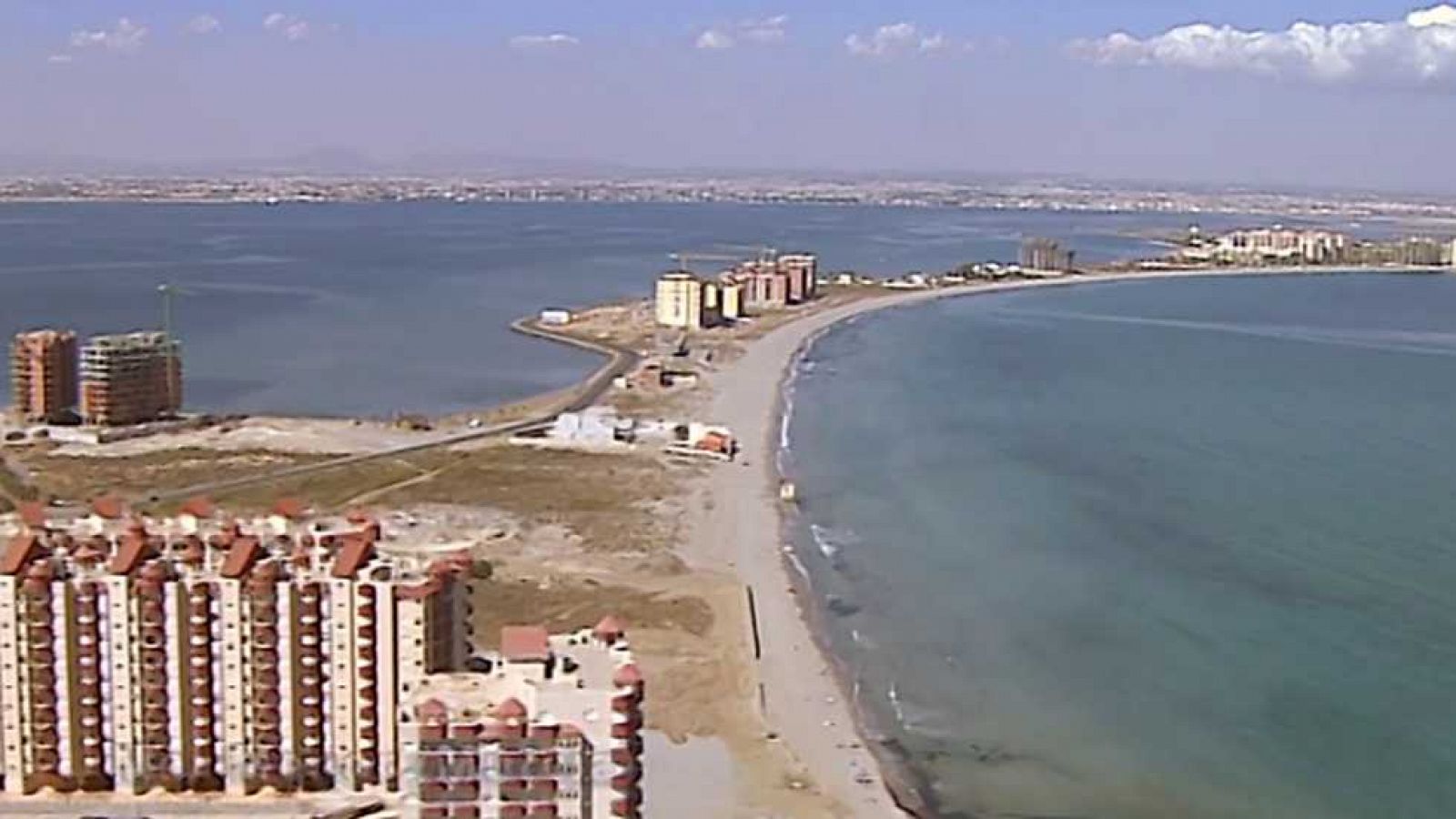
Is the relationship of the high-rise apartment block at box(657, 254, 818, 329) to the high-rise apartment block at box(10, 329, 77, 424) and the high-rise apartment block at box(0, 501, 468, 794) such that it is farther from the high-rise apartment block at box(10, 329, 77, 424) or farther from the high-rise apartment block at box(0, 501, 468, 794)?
the high-rise apartment block at box(0, 501, 468, 794)

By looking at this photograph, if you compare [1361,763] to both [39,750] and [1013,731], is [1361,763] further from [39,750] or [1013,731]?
[39,750]

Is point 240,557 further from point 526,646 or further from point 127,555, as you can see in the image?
point 526,646

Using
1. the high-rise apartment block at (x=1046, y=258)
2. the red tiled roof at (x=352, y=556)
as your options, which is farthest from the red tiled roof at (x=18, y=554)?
the high-rise apartment block at (x=1046, y=258)

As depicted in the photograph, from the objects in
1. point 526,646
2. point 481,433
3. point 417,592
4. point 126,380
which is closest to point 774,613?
point 417,592

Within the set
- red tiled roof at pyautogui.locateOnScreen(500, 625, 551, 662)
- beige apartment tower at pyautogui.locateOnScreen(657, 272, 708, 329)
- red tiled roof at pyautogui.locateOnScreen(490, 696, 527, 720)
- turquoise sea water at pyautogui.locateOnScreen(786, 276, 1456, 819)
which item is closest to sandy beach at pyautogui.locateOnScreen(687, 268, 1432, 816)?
turquoise sea water at pyautogui.locateOnScreen(786, 276, 1456, 819)

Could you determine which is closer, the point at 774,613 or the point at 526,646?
the point at 526,646

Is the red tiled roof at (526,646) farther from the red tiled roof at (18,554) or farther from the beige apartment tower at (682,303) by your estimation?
the beige apartment tower at (682,303)

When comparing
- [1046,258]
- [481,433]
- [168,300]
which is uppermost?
[1046,258]
